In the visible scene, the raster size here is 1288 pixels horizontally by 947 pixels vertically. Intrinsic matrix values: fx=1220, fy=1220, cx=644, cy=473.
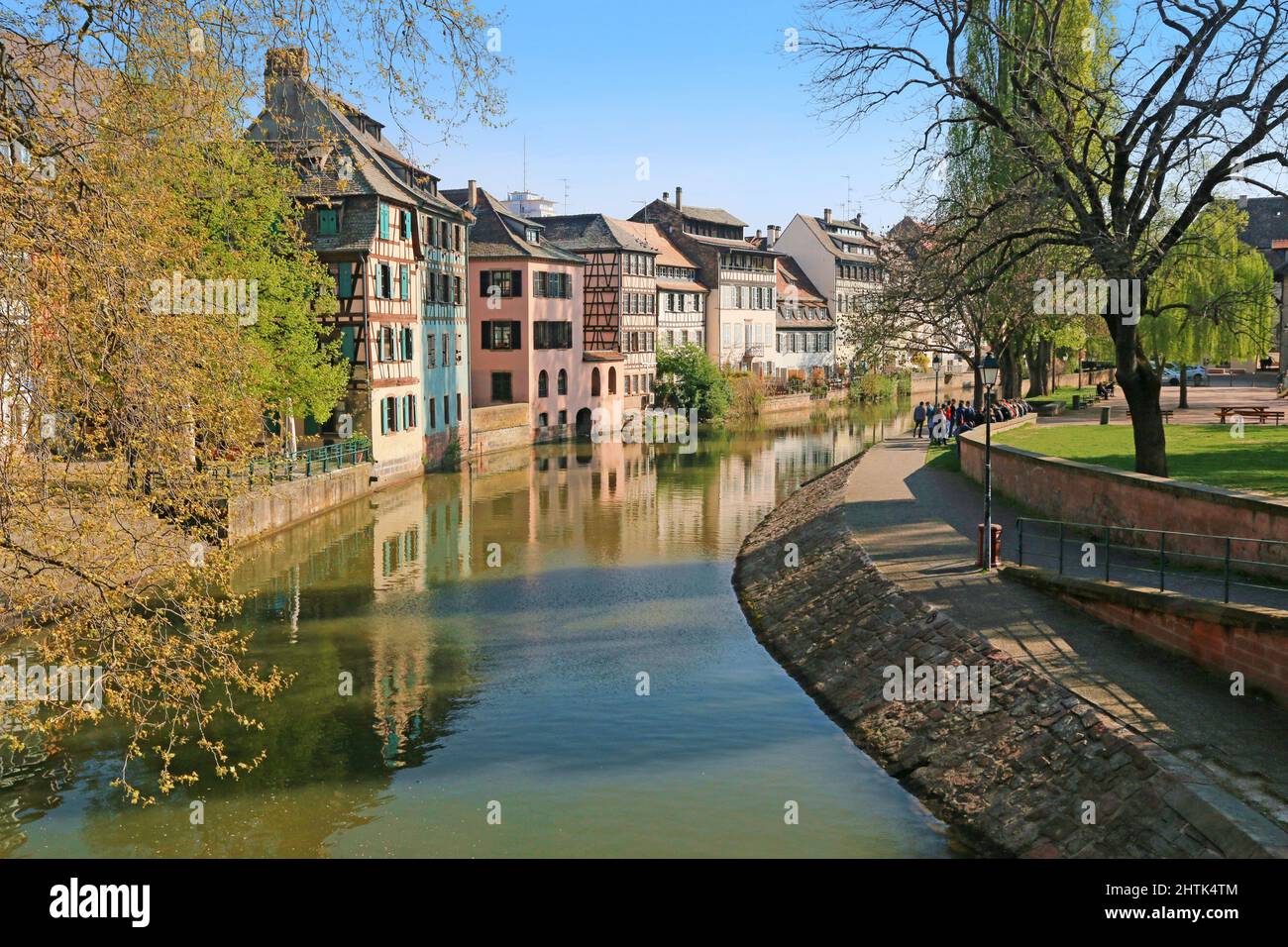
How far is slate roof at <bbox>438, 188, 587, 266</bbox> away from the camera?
59.7m

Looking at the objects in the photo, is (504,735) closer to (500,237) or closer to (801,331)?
(500,237)

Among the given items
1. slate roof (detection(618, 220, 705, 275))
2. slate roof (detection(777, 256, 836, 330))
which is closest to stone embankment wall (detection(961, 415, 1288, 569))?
slate roof (detection(618, 220, 705, 275))

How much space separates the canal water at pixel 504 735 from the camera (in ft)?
47.2

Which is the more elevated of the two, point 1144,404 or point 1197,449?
→ point 1144,404

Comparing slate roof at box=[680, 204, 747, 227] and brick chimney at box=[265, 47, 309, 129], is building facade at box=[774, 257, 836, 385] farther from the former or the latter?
brick chimney at box=[265, 47, 309, 129]

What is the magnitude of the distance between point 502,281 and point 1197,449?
36.4 m

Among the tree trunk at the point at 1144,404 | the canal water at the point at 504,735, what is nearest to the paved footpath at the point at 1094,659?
the canal water at the point at 504,735

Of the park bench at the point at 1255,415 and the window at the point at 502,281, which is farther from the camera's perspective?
the window at the point at 502,281

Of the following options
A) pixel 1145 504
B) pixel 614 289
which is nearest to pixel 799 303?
pixel 614 289

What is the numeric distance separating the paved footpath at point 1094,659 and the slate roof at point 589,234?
44.8 m

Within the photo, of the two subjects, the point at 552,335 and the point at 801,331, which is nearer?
the point at 552,335

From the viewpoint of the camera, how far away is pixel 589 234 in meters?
71.4

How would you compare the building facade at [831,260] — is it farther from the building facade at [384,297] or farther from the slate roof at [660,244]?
the building facade at [384,297]

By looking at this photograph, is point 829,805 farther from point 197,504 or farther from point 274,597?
point 274,597
